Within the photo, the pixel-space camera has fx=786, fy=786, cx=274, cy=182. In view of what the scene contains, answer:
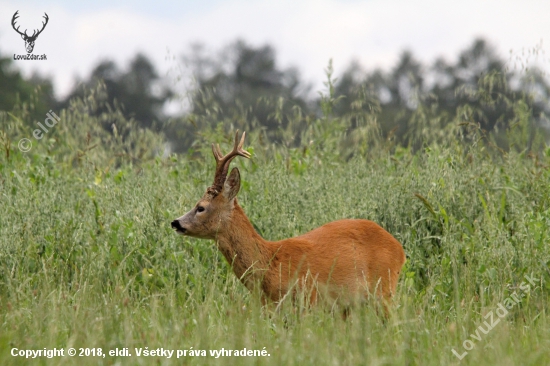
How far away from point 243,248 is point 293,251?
Result: 33cm

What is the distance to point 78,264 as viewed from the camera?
18.6ft

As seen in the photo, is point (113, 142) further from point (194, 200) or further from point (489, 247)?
point (489, 247)

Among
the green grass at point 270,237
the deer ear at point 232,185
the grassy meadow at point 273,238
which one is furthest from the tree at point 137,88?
the deer ear at point 232,185

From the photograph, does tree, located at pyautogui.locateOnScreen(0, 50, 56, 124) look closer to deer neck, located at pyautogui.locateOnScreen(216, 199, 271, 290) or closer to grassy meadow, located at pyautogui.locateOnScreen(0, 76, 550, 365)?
grassy meadow, located at pyautogui.locateOnScreen(0, 76, 550, 365)

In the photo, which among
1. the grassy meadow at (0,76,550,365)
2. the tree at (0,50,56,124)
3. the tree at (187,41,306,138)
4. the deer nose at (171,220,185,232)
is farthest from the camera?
the tree at (187,41,306,138)

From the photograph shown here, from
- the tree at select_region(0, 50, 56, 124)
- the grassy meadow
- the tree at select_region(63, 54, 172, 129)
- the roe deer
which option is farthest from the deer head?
the tree at select_region(63, 54, 172, 129)

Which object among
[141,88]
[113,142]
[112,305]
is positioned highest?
[141,88]

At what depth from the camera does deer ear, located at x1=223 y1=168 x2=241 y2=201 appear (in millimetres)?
5336

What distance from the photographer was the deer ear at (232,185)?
5.34 metres

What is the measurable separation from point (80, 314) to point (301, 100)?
18.1m

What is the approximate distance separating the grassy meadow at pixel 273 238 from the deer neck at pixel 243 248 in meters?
0.16

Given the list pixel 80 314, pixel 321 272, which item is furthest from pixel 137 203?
pixel 80 314

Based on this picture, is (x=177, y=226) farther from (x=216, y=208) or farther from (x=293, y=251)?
(x=293, y=251)

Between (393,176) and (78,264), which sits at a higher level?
(393,176)
